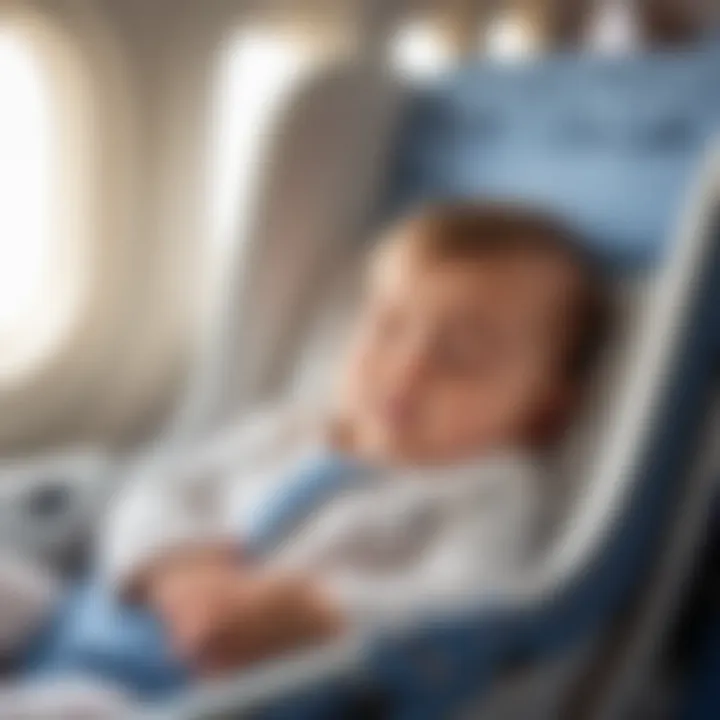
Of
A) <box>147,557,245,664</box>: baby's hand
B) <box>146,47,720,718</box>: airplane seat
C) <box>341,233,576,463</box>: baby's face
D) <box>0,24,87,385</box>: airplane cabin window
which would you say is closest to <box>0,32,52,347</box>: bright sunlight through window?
<box>0,24,87,385</box>: airplane cabin window

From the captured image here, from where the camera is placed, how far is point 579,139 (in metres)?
1.29

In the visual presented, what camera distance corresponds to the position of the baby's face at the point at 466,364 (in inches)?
43.2

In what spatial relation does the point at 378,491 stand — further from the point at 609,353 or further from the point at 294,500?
the point at 609,353

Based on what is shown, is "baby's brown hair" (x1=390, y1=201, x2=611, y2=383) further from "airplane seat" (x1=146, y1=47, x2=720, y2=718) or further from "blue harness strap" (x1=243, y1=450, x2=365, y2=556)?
"blue harness strap" (x1=243, y1=450, x2=365, y2=556)

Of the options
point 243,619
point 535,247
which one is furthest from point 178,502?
point 535,247

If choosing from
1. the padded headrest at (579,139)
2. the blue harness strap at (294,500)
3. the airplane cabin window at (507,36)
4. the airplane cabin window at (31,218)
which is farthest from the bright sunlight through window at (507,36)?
the blue harness strap at (294,500)

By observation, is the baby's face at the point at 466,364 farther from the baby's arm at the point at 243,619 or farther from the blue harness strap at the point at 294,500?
the baby's arm at the point at 243,619

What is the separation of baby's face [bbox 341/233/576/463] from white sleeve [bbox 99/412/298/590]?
0.33 feet

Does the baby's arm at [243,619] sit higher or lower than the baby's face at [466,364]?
lower

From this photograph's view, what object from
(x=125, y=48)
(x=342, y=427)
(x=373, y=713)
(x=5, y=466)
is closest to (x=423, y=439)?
(x=342, y=427)

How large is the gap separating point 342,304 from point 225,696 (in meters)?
0.67

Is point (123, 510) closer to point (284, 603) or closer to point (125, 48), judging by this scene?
point (284, 603)

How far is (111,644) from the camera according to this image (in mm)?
977

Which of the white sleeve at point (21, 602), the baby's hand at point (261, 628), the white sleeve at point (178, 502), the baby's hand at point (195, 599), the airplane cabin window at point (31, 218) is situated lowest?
the baby's hand at point (261, 628)
